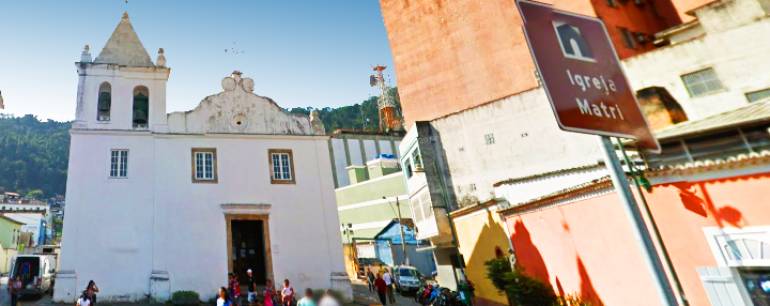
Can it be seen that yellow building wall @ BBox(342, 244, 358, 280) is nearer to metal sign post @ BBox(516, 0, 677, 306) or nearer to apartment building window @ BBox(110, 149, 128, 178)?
apartment building window @ BBox(110, 149, 128, 178)

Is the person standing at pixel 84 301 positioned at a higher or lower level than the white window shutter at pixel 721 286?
higher

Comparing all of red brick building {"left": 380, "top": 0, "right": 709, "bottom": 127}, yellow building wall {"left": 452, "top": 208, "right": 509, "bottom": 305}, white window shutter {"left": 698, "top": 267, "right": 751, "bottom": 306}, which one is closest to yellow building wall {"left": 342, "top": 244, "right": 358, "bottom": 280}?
red brick building {"left": 380, "top": 0, "right": 709, "bottom": 127}

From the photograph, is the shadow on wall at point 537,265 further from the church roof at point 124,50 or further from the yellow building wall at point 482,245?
the church roof at point 124,50

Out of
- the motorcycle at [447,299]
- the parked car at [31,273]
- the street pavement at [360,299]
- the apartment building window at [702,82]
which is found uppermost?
the apartment building window at [702,82]

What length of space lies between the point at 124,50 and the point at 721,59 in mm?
28167

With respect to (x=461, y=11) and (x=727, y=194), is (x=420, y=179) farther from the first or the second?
(x=727, y=194)

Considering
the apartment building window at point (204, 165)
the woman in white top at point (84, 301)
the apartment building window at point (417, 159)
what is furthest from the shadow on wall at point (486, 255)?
the woman in white top at point (84, 301)

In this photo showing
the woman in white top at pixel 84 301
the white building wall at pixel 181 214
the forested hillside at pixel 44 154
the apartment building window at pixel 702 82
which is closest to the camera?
the woman in white top at pixel 84 301

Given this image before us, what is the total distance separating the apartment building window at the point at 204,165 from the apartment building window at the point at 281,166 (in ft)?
8.32

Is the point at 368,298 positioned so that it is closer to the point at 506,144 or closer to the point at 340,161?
the point at 506,144

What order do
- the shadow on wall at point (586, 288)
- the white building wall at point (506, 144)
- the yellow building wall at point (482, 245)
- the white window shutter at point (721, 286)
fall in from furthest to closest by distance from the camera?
the white building wall at point (506, 144), the yellow building wall at point (482, 245), the shadow on wall at point (586, 288), the white window shutter at point (721, 286)

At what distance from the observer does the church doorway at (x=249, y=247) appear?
62.7ft

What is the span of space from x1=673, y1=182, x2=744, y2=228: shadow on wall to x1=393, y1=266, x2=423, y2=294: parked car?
17.3 meters

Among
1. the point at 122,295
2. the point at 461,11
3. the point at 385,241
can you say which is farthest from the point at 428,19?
the point at 122,295
